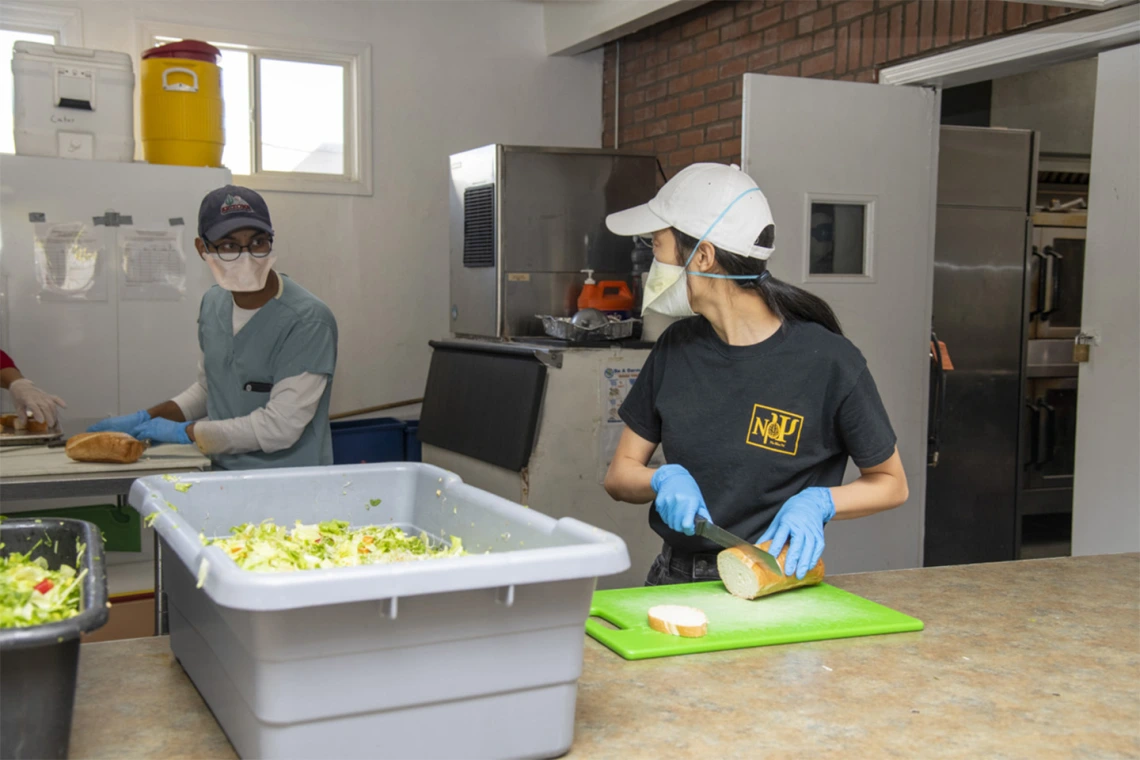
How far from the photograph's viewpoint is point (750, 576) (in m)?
1.71

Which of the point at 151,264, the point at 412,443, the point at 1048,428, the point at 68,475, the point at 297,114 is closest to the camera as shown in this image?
the point at 68,475

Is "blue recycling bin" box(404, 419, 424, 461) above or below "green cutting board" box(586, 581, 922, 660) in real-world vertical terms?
below

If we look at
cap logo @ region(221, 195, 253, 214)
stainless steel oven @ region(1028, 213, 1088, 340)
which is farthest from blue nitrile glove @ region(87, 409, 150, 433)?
stainless steel oven @ region(1028, 213, 1088, 340)

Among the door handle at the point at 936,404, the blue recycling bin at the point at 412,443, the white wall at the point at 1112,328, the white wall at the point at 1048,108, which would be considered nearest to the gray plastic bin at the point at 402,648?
the white wall at the point at 1112,328

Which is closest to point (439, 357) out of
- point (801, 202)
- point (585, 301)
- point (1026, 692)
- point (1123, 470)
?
point (585, 301)

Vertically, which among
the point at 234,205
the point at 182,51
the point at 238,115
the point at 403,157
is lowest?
the point at 234,205

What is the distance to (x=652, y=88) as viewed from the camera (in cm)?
542

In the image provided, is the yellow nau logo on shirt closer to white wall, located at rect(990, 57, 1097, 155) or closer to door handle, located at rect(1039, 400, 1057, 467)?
door handle, located at rect(1039, 400, 1057, 467)

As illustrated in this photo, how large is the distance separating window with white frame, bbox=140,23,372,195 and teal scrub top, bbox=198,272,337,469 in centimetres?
239

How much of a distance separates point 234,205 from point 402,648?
2077 mm

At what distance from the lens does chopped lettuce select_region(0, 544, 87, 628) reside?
1042 millimetres

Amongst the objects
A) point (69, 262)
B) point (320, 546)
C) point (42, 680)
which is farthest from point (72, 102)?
point (42, 680)

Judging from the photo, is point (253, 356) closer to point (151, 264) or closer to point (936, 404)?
point (151, 264)

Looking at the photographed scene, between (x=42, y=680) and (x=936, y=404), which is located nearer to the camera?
(x=42, y=680)
